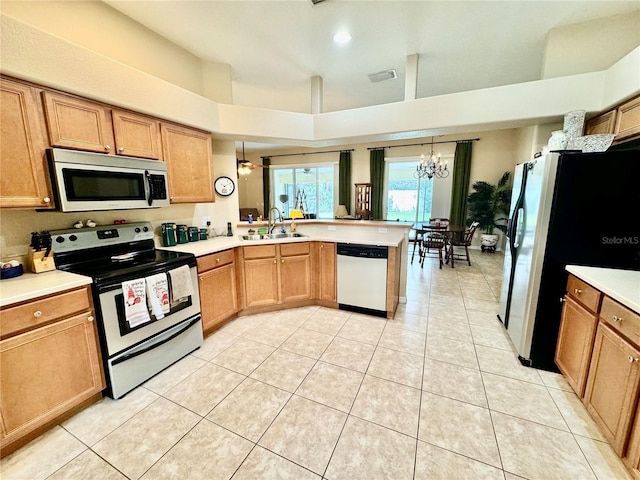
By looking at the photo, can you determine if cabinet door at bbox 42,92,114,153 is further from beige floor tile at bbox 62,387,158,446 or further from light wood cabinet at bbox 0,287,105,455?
beige floor tile at bbox 62,387,158,446

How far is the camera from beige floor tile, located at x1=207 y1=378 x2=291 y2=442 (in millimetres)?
1617

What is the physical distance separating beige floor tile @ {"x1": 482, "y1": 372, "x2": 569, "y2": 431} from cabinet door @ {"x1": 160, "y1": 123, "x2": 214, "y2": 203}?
10.3ft

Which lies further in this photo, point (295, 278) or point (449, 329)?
point (295, 278)

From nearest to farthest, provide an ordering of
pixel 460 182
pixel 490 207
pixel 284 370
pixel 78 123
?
pixel 78 123 < pixel 284 370 < pixel 490 207 < pixel 460 182

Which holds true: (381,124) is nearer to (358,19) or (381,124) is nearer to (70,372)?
(358,19)

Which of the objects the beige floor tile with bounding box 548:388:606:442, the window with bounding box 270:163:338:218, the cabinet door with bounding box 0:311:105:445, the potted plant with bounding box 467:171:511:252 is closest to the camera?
the cabinet door with bounding box 0:311:105:445

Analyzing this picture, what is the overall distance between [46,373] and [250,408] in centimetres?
123

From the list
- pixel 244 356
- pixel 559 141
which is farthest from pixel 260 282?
pixel 559 141

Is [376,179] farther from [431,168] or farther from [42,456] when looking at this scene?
[42,456]

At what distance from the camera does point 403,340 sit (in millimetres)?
2576

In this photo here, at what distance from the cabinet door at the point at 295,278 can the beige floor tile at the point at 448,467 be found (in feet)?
6.81

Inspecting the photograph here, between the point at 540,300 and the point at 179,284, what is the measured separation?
2.94m

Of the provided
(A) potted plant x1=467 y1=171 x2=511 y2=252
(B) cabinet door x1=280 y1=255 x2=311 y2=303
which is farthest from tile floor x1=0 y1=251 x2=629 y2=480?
(A) potted plant x1=467 y1=171 x2=511 y2=252

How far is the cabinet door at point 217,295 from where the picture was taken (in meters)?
2.56
